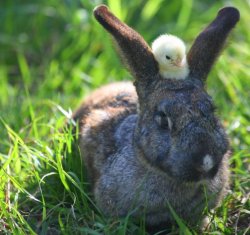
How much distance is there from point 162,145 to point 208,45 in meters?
0.85

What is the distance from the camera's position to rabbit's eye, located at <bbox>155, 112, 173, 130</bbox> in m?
4.17

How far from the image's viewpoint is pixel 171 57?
14.3 ft

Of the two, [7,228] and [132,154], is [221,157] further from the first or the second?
[7,228]

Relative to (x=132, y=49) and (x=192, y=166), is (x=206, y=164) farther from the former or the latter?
(x=132, y=49)

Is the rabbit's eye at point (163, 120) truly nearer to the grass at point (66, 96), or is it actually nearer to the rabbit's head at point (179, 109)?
the rabbit's head at point (179, 109)

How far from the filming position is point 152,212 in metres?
4.40

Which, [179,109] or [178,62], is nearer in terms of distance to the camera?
[179,109]

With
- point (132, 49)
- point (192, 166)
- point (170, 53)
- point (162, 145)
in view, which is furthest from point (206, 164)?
point (132, 49)

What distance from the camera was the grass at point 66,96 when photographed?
4488 millimetres

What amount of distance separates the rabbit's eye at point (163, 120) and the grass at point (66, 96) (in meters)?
0.60

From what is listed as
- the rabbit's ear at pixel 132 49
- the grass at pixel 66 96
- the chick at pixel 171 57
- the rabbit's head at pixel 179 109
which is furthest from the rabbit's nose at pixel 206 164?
the rabbit's ear at pixel 132 49

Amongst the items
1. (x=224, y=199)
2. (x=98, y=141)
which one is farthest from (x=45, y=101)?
(x=224, y=199)

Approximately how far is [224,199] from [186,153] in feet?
2.78

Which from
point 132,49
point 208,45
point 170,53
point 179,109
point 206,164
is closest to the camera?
point 206,164
